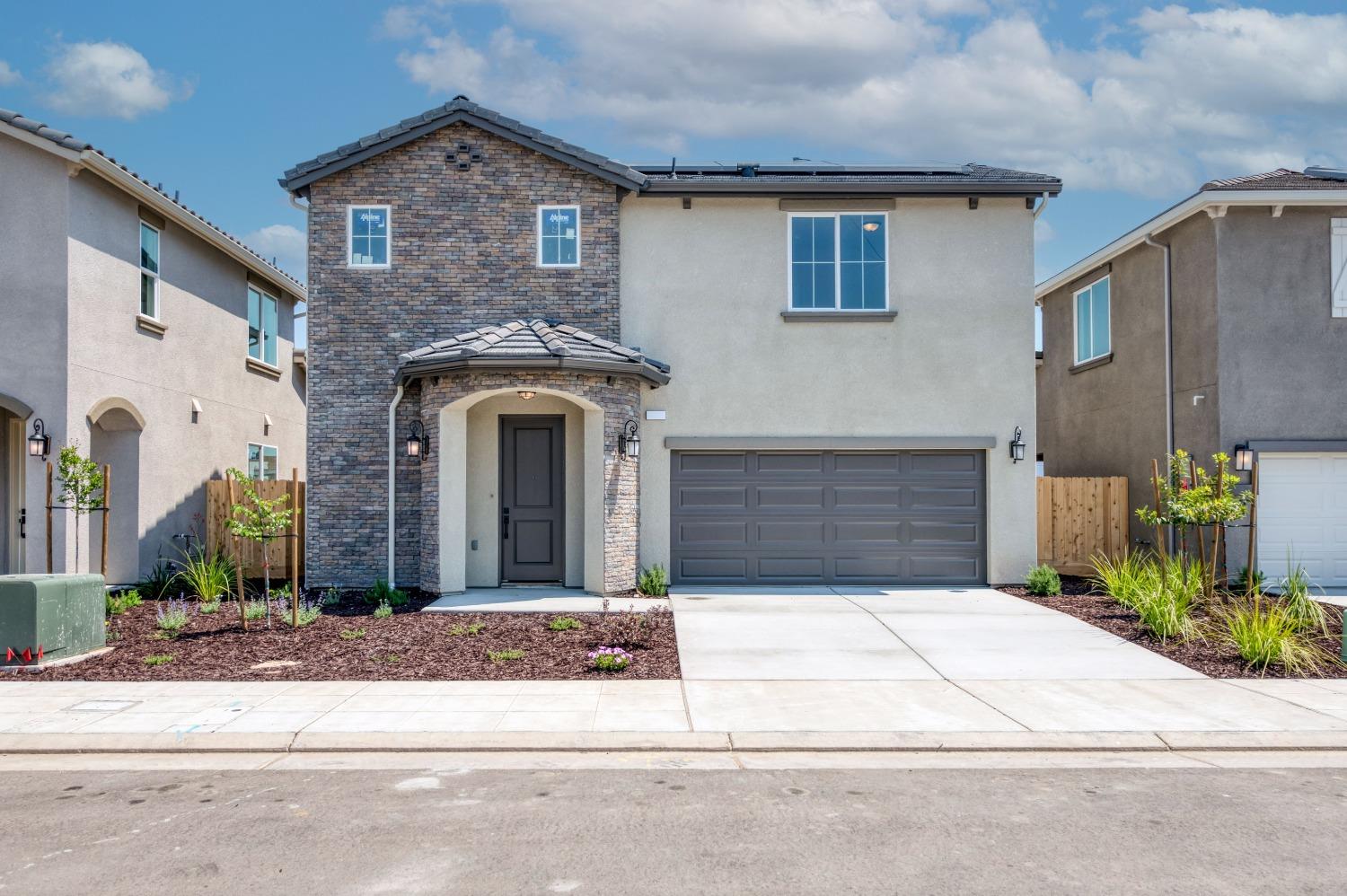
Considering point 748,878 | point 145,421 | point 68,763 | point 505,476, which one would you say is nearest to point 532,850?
point 748,878

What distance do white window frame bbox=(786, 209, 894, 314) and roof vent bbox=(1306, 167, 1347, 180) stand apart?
694cm

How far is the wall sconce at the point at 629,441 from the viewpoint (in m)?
12.9

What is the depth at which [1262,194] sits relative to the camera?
1344 centimetres

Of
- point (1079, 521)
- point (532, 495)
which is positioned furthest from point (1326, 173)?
point (532, 495)

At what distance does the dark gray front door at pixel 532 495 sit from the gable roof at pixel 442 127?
3.77m

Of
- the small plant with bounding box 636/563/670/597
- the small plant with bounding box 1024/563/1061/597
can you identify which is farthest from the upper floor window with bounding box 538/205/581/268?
the small plant with bounding box 1024/563/1061/597

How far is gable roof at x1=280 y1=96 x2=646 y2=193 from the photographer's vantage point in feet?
44.8

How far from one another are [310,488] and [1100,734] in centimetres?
1106

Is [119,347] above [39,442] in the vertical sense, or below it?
above

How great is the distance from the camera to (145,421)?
1430 centimetres

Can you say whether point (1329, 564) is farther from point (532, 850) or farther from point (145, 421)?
point (145, 421)

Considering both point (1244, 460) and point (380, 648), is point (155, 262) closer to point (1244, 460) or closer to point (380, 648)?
point (380, 648)

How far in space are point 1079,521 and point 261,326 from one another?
1562 centimetres

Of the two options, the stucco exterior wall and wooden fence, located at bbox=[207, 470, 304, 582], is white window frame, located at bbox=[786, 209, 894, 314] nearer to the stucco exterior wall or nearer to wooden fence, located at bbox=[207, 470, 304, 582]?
the stucco exterior wall
